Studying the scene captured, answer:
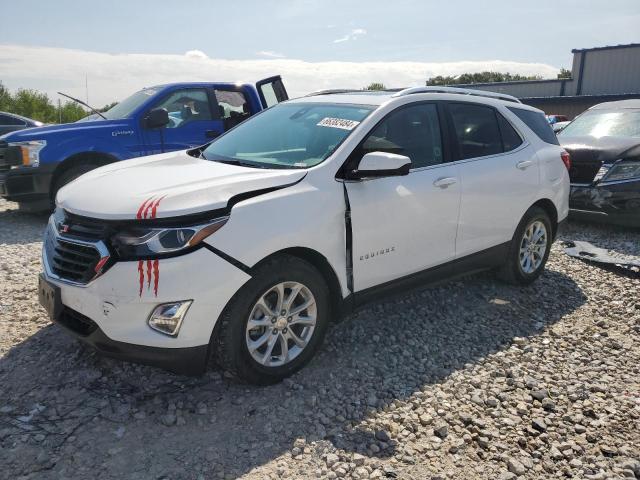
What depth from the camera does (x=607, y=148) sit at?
698 centimetres

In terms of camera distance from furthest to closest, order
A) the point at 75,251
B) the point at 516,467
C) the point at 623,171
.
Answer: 1. the point at 623,171
2. the point at 75,251
3. the point at 516,467

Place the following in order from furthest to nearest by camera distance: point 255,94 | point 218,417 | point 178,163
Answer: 1. point 255,94
2. point 178,163
3. point 218,417

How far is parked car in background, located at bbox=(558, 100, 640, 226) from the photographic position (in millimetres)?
6582

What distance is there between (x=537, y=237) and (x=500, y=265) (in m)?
0.53

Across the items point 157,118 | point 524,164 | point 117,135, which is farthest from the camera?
point 117,135

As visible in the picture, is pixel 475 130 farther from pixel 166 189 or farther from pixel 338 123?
pixel 166 189

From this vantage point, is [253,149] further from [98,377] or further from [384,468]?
[384,468]

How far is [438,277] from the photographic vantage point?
13.5 ft

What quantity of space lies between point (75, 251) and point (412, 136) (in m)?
2.39

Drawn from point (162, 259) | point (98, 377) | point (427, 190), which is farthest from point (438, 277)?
point (98, 377)

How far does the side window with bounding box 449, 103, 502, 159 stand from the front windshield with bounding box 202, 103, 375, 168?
0.89 meters

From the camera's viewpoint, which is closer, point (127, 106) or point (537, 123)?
point (537, 123)

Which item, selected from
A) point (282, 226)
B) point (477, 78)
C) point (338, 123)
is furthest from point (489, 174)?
point (477, 78)

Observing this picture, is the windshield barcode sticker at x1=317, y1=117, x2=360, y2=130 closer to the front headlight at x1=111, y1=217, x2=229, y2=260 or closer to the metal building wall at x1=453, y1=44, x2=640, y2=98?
the front headlight at x1=111, y1=217, x2=229, y2=260
